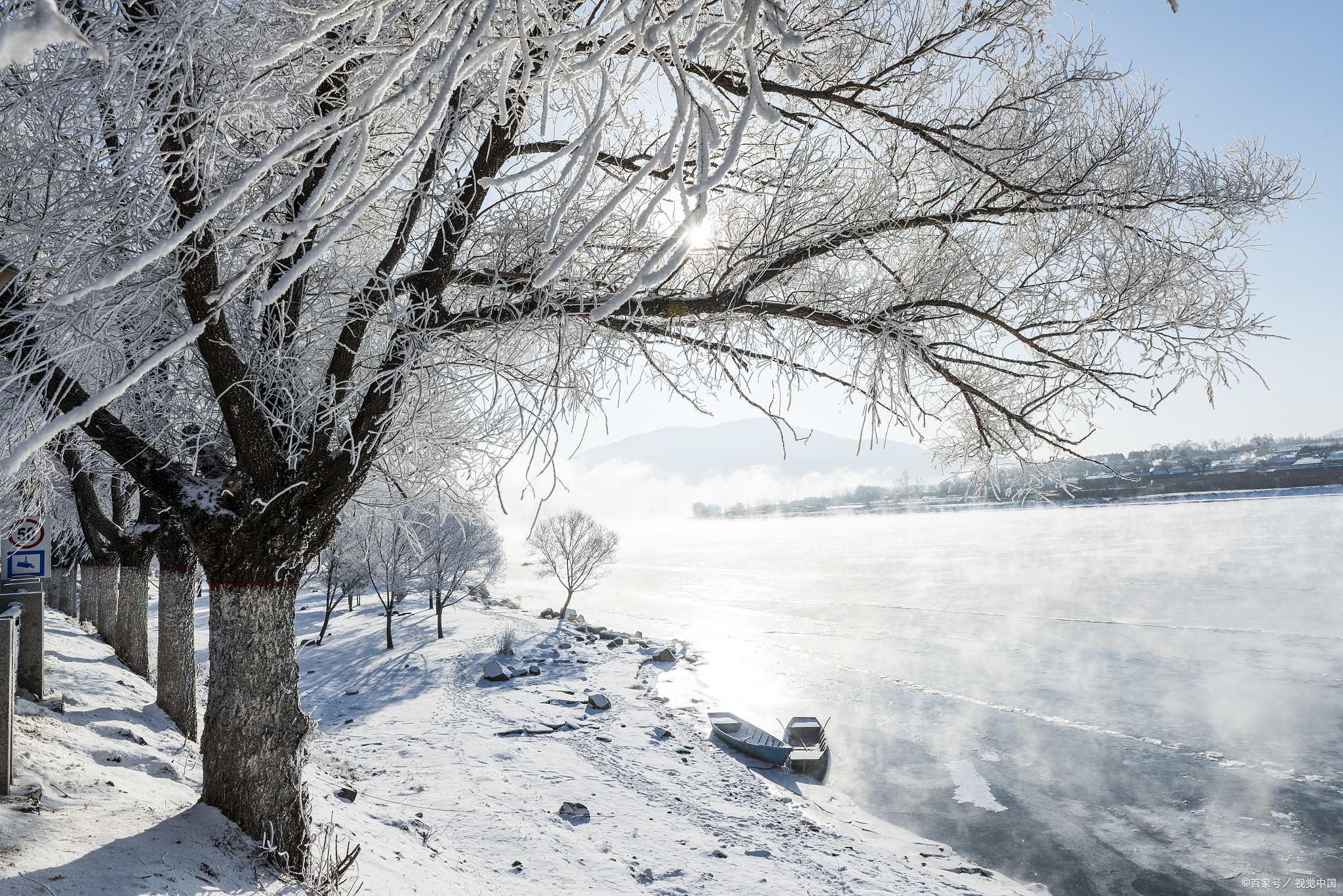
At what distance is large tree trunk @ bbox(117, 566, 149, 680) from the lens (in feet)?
35.5

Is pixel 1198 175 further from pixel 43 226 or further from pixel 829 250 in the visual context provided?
pixel 43 226

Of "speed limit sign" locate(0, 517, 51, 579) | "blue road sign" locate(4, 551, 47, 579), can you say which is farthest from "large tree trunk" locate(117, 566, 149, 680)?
"blue road sign" locate(4, 551, 47, 579)

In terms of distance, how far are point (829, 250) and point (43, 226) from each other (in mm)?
4236

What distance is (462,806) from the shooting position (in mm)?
9547

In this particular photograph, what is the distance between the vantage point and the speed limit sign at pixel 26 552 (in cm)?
758

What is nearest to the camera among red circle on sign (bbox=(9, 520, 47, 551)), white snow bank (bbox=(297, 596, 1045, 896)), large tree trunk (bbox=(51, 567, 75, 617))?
white snow bank (bbox=(297, 596, 1045, 896))

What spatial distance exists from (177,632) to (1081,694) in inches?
977

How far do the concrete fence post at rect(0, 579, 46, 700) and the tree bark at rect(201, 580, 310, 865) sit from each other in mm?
5684

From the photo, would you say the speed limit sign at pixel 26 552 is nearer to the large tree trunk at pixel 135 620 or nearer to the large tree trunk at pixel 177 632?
the large tree trunk at pixel 177 632

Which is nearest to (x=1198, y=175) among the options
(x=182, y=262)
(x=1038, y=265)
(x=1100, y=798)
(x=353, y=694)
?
(x=1038, y=265)

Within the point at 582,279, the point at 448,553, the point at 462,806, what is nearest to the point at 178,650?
the point at 462,806

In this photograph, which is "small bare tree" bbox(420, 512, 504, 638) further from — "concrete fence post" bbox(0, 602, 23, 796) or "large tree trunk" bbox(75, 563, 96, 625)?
"concrete fence post" bbox(0, 602, 23, 796)

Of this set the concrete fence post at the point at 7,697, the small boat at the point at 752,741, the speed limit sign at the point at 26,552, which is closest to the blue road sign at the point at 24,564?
the speed limit sign at the point at 26,552

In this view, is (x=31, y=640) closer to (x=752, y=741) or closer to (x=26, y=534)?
(x=26, y=534)
